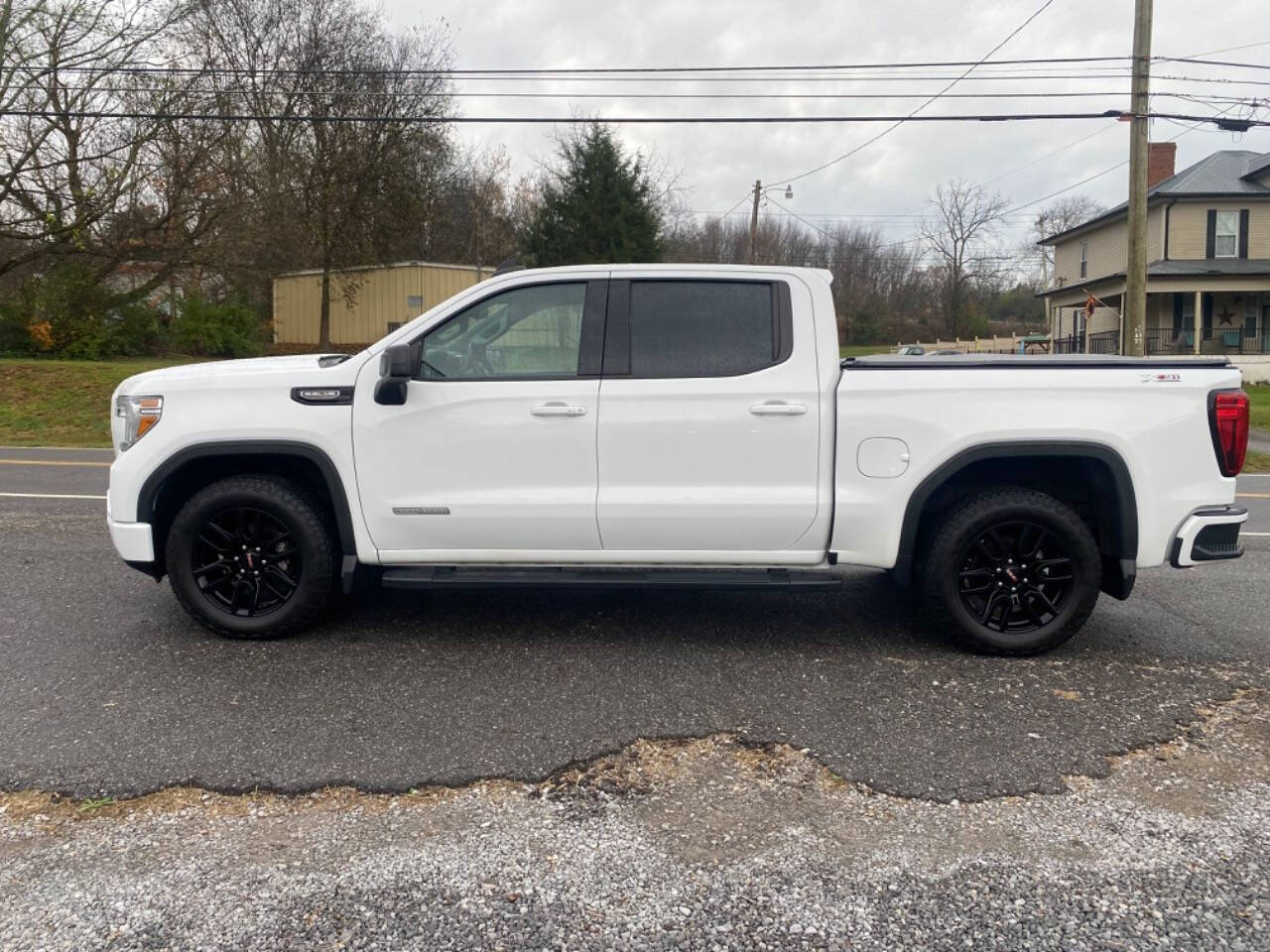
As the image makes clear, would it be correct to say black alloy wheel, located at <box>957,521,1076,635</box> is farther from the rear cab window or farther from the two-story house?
the two-story house

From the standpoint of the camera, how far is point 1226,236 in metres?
33.3

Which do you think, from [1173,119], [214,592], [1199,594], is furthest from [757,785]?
[1173,119]

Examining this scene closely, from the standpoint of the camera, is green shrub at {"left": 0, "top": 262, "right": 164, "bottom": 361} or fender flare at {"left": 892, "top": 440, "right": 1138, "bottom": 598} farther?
green shrub at {"left": 0, "top": 262, "right": 164, "bottom": 361}

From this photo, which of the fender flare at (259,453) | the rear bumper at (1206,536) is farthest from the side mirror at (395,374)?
the rear bumper at (1206,536)

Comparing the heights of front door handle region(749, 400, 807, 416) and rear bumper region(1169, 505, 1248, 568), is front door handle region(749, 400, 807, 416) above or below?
above

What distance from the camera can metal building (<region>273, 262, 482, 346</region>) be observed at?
33.3m

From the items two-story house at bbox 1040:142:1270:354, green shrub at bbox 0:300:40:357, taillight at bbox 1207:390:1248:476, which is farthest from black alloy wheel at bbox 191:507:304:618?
two-story house at bbox 1040:142:1270:354

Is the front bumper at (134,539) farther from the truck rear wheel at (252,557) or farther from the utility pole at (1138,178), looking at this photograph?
the utility pole at (1138,178)

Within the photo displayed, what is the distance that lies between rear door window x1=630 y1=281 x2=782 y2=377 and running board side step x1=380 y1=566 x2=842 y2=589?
994mm

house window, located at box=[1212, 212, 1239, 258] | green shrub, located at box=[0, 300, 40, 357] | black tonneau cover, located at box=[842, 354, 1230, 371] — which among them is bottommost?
black tonneau cover, located at box=[842, 354, 1230, 371]

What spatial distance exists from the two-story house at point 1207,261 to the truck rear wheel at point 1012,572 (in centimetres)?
3086

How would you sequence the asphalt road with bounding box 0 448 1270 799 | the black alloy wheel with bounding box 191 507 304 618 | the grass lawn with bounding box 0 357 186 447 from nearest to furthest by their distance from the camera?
the asphalt road with bounding box 0 448 1270 799 → the black alloy wheel with bounding box 191 507 304 618 → the grass lawn with bounding box 0 357 186 447

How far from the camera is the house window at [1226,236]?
3319 centimetres

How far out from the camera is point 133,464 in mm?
4730
